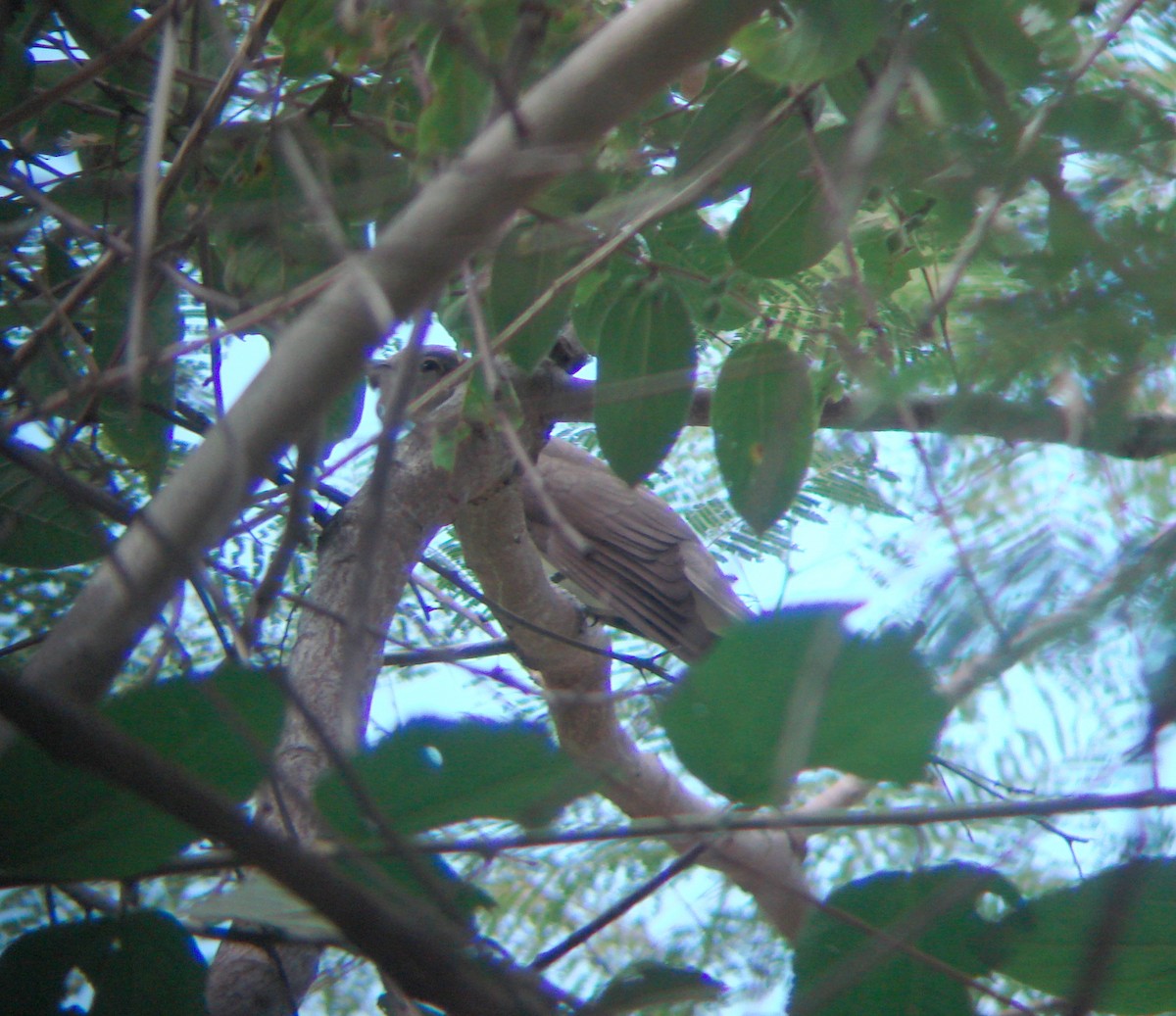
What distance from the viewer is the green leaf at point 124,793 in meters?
0.56

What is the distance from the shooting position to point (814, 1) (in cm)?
82

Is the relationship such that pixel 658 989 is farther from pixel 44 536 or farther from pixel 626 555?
pixel 626 555

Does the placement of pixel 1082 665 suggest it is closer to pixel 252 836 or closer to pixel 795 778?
pixel 795 778

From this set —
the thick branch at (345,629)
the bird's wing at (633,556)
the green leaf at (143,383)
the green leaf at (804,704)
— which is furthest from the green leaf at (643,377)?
the bird's wing at (633,556)

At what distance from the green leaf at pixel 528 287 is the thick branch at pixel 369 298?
27cm

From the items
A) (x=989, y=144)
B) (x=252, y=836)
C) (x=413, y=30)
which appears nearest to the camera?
(x=252, y=836)

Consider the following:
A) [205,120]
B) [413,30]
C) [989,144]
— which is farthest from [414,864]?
[205,120]

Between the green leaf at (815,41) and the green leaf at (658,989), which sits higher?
the green leaf at (815,41)

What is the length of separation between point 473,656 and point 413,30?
133 cm

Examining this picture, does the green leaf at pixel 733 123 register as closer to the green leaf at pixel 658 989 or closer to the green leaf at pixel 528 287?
the green leaf at pixel 528 287

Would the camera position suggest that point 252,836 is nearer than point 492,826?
Yes

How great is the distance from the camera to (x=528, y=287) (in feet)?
3.45

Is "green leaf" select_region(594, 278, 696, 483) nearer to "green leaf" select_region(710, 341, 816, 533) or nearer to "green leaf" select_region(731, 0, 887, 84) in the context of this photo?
"green leaf" select_region(710, 341, 816, 533)

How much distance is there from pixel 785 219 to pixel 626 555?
2.54 m
